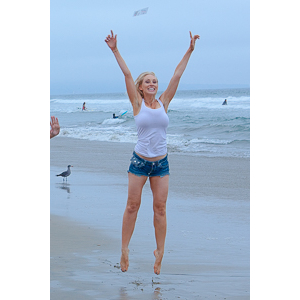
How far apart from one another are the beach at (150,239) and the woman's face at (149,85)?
69.5 inches

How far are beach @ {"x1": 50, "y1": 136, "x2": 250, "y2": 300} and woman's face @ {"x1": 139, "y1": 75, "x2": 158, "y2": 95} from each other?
1.76 metres

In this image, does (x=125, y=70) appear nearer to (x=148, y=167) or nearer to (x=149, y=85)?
(x=149, y=85)

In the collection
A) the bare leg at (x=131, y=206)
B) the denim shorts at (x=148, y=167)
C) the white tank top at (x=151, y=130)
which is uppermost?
the white tank top at (x=151, y=130)

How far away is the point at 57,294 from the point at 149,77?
6.76 feet

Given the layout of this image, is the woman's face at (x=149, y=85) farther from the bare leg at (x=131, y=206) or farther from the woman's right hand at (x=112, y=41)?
the bare leg at (x=131, y=206)

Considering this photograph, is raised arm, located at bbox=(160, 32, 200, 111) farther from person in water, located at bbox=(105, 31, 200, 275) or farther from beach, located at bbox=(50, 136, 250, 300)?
beach, located at bbox=(50, 136, 250, 300)

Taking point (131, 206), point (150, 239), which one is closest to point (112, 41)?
point (131, 206)

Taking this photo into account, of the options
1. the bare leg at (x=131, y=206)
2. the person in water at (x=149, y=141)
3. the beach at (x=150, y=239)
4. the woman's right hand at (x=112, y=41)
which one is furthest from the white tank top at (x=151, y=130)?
the beach at (x=150, y=239)

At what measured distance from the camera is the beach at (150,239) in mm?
4898

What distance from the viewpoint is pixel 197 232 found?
6965mm

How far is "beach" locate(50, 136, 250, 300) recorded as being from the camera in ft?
16.1

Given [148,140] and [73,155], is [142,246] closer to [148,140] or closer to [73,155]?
[148,140]

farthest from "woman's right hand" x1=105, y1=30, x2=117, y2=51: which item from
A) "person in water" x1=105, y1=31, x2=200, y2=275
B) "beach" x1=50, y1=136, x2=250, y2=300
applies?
"beach" x1=50, y1=136, x2=250, y2=300
